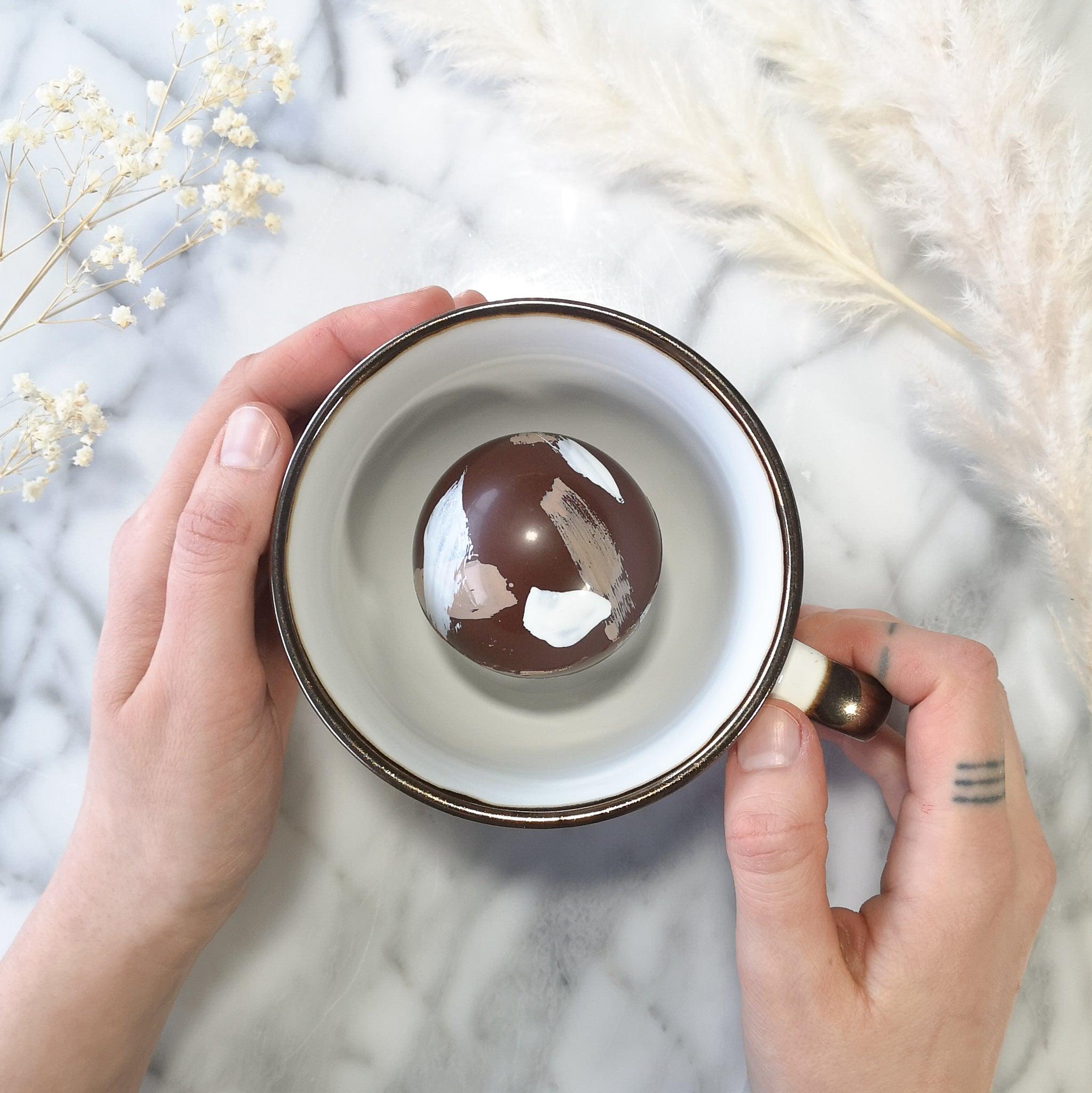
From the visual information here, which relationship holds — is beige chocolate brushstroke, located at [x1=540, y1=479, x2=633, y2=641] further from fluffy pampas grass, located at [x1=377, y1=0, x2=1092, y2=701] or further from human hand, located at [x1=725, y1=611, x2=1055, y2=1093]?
fluffy pampas grass, located at [x1=377, y1=0, x2=1092, y2=701]

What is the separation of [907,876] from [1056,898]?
0.90ft

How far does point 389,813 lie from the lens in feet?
3.23

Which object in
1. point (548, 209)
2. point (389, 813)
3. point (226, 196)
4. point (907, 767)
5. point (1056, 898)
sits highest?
point (226, 196)

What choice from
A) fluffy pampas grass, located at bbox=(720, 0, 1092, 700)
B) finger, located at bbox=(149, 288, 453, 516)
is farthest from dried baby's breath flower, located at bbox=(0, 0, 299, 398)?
fluffy pampas grass, located at bbox=(720, 0, 1092, 700)

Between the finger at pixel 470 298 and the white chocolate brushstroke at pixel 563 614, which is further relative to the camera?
the finger at pixel 470 298

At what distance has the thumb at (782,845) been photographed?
0.77m

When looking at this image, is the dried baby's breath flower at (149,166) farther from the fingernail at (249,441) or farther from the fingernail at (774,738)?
the fingernail at (774,738)

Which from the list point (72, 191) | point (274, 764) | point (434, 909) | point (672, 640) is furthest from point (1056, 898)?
point (72, 191)

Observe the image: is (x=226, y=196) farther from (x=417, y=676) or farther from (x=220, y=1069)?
(x=220, y=1069)

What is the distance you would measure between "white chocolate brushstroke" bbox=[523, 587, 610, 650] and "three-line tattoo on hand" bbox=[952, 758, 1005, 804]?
372 mm

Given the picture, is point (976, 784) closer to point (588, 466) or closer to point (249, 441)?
point (588, 466)

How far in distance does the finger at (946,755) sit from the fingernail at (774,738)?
162 mm

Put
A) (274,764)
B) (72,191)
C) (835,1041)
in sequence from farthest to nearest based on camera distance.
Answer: (72,191)
(274,764)
(835,1041)

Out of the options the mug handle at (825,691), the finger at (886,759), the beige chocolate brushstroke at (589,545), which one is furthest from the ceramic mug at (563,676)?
the finger at (886,759)
